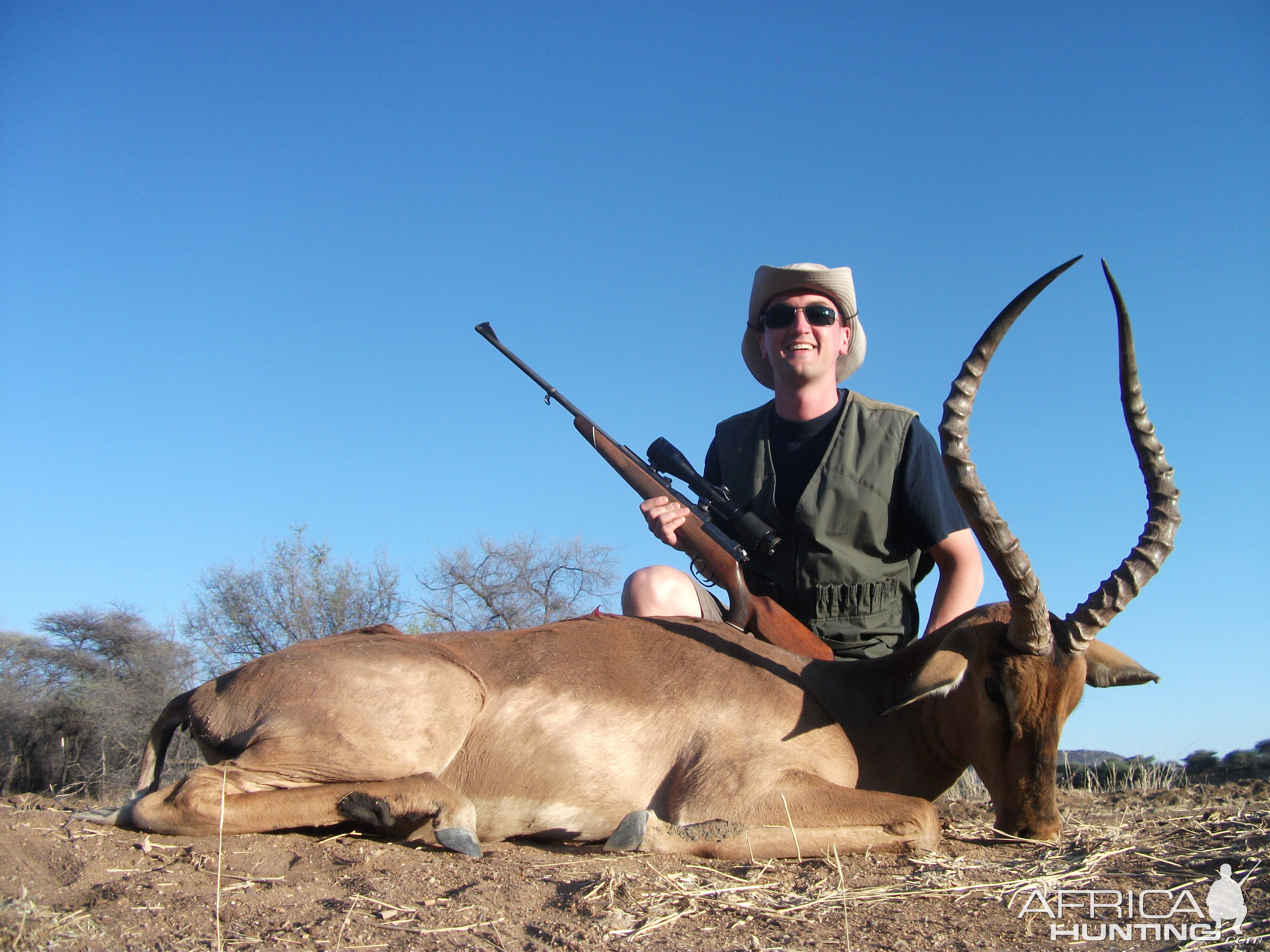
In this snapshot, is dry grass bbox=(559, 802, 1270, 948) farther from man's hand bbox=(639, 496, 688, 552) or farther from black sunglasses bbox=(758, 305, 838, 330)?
black sunglasses bbox=(758, 305, 838, 330)

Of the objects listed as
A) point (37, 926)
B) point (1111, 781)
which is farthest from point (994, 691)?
point (1111, 781)

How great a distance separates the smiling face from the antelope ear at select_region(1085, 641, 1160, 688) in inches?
110

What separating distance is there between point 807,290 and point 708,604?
2.40 m

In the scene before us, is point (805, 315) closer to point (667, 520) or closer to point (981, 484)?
point (667, 520)

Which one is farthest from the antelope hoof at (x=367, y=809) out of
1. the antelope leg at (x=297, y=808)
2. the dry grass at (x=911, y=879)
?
the dry grass at (x=911, y=879)

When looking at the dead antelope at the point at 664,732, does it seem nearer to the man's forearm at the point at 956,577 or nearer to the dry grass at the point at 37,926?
the dry grass at the point at 37,926

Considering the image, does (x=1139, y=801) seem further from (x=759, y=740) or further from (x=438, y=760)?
(x=438, y=760)

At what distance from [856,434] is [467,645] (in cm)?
309

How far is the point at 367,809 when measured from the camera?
3992mm

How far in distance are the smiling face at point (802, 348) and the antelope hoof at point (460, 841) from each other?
156 inches

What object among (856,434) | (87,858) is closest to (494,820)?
(87,858)

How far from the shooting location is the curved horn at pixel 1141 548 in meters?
4.11

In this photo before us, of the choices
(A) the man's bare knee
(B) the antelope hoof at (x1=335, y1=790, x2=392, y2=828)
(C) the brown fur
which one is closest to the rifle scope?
(A) the man's bare knee

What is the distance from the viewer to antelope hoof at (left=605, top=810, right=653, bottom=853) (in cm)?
396
